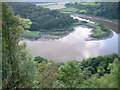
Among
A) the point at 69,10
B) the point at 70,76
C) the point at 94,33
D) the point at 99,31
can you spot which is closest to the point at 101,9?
the point at 69,10

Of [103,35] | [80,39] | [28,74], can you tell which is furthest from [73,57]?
[28,74]

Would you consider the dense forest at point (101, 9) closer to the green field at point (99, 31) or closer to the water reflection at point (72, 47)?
the green field at point (99, 31)

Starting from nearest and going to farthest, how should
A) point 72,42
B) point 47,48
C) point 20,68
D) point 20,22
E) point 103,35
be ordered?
point 20,22
point 20,68
point 47,48
point 72,42
point 103,35

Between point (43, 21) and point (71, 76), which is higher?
point (71, 76)

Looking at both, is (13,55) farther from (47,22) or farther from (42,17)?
(42,17)

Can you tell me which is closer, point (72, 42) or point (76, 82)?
point (76, 82)

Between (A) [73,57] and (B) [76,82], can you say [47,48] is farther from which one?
(B) [76,82]

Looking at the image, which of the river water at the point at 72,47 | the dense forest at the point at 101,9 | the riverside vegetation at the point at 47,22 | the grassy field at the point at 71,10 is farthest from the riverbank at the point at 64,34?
the grassy field at the point at 71,10
